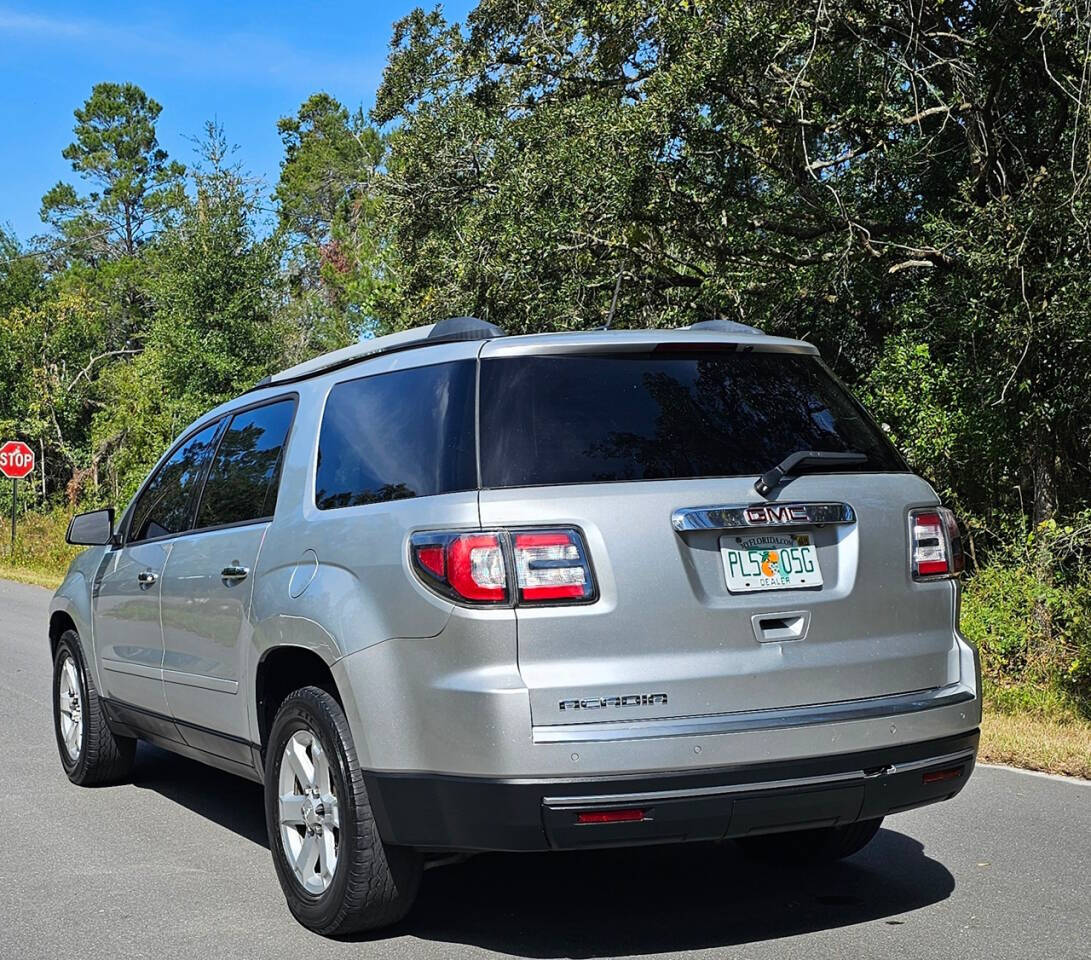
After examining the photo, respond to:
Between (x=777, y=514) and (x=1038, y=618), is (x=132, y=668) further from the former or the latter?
(x=1038, y=618)

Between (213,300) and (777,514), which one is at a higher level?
(213,300)

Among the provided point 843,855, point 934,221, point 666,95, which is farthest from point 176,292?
point 843,855

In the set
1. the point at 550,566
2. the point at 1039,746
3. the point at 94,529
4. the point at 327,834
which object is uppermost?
the point at 94,529

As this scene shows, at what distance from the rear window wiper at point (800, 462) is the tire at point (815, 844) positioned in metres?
1.59

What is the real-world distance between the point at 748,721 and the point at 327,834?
1.59m

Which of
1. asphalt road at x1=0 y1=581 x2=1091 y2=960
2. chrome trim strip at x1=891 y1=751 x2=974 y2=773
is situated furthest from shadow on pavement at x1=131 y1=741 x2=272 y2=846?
chrome trim strip at x1=891 y1=751 x2=974 y2=773

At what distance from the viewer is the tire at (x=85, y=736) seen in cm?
739

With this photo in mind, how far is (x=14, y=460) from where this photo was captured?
104 feet

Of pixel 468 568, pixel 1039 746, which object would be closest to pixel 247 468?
pixel 468 568

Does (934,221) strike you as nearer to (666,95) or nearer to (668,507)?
(666,95)

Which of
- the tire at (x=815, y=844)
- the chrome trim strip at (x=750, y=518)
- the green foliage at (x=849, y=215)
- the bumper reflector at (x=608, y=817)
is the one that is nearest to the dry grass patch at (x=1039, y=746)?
the green foliage at (x=849, y=215)

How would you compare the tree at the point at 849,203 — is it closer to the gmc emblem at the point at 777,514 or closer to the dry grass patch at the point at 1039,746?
the dry grass patch at the point at 1039,746

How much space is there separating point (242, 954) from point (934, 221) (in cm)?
1002

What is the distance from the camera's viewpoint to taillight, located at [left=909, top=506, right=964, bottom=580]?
4.77 metres
